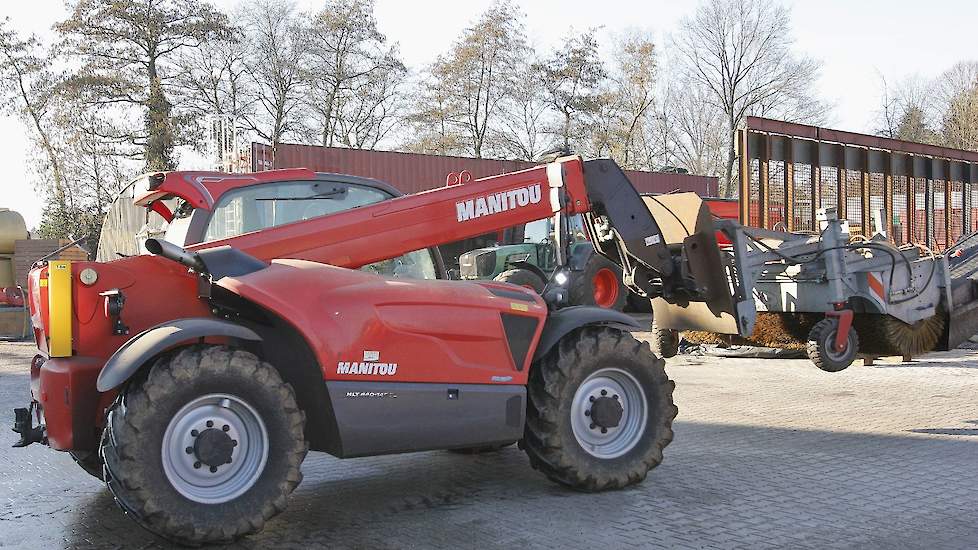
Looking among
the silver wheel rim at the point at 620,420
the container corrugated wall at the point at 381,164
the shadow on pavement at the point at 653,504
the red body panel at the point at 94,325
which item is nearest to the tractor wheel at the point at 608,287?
the container corrugated wall at the point at 381,164

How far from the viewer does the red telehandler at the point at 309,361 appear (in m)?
4.69

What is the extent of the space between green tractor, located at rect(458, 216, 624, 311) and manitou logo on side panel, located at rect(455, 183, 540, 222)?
29.3ft

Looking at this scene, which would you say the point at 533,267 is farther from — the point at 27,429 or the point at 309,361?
the point at 27,429

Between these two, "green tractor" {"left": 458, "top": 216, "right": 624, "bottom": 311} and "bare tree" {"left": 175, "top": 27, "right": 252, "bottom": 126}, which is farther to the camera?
"bare tree" {"left": 175, "top": 27, "right": 252, "bottom": 126}

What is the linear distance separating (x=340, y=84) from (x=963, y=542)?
35.8m

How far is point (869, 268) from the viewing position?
9.38m

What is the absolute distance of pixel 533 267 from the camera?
54.3 ft

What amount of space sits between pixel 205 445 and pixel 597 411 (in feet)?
7.76

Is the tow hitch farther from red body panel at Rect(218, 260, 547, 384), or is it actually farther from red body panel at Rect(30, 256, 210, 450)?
red body panel at Rect(218, 260, 547, 384)

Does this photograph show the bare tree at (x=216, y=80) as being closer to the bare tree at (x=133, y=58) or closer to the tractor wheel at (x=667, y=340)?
the bare tree at (x=133, y=58)

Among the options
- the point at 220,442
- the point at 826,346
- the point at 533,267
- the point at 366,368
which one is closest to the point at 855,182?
the point at 533,267

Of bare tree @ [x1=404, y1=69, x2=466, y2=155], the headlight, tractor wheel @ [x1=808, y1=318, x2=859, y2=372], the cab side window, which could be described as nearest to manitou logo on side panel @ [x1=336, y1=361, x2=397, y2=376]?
the cab side window

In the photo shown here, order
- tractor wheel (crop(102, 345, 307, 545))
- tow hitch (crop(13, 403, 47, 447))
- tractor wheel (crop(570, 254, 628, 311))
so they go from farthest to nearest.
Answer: tractor wheel (crop(570, 254, 628, 311))
tow hitch (crop(13, 403, 47, 447))
tractor wheel (crop(102, 345, 307, 545))

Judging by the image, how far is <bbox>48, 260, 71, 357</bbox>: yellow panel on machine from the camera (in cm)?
493
